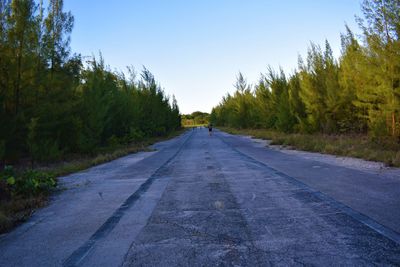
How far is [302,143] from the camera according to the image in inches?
827

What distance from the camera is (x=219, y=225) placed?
5.17m

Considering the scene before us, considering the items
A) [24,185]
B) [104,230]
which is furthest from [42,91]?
[104,230]

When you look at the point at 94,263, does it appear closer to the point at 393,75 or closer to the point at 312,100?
the point at 393,75

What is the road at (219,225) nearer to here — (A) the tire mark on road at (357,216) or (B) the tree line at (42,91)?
(A) the tire mark on road at (357,216)

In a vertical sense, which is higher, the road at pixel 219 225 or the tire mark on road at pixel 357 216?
the tire mark on road at pixel 357 216

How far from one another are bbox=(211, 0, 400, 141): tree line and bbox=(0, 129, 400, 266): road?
8287 mm

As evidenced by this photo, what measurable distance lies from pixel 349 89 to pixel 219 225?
19.0 m

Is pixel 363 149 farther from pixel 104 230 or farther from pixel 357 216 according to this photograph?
pixel 104 230

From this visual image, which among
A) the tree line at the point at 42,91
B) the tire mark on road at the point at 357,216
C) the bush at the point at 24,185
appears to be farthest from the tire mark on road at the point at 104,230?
the tree line at the point at 42,91

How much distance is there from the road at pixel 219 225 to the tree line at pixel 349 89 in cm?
829

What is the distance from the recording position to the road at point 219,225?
3949mm

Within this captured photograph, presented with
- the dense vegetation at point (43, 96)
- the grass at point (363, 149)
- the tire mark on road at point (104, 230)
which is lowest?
the tire mark on road at point (104, 230)

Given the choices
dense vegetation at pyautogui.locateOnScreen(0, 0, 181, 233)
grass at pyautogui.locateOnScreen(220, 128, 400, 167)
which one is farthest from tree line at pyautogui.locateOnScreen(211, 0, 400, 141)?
dense vegetation at pyautogui.locateOnScreen(0, 0, 181, 233)

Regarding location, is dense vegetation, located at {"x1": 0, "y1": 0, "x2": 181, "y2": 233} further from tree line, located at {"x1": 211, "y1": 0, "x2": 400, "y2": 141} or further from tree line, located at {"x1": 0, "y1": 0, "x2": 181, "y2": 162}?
tree line, located at {"x1": 211, "y1": 0, "x2": 400, "y2": 141}
